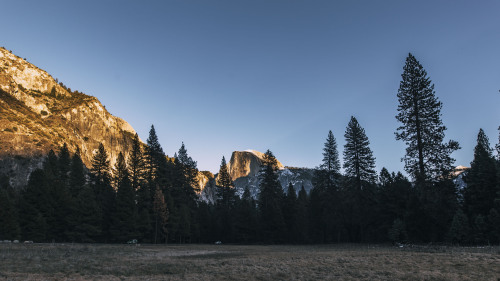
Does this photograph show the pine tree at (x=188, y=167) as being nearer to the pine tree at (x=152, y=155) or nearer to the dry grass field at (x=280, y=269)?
the pine tree at (x=152, y=155)

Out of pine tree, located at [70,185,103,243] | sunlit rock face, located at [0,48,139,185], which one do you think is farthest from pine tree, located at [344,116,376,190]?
sunlit rock face, located at [0,48,139,185]

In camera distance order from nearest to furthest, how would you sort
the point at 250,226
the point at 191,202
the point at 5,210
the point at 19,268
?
the point at 19,268 < the point at 5,210 < the point at 250,226 < the point at 191,202

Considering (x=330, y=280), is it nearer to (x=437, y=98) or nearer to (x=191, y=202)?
(x=437, y=98)

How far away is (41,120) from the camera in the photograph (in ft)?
397

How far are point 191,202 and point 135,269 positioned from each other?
164 ft

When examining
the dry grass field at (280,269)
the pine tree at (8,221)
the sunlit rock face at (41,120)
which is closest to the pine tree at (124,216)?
the pine tree at (8,221)

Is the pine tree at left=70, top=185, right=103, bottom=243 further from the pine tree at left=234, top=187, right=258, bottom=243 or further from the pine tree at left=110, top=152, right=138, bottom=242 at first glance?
the pine tree at left=234, top=187, right=258, bottom=243

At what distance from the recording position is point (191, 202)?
6494cm

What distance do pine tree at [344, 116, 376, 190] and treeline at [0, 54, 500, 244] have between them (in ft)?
0.46

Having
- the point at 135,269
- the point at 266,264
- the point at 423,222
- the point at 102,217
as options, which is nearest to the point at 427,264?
the point at 266,264

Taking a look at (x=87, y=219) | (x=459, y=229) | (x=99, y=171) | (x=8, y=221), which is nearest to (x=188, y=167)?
(x=99, y=171)

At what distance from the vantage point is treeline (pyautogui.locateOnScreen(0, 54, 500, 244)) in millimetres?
30219

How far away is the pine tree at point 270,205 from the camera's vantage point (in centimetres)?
5272

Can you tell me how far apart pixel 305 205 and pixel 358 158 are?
2070cm
